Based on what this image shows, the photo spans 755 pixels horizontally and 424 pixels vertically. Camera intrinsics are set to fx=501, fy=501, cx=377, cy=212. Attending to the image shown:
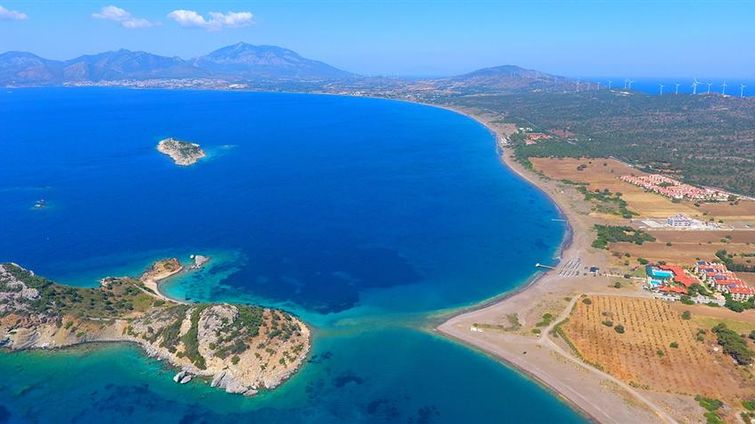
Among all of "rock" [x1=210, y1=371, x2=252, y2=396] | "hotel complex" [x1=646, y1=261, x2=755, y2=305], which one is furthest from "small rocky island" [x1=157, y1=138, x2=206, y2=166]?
"hotel complex" [x1=646, y1=261, x2=755, y2=305]

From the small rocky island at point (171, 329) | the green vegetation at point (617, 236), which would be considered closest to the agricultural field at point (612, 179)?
the green vegetation at point (617, 236)

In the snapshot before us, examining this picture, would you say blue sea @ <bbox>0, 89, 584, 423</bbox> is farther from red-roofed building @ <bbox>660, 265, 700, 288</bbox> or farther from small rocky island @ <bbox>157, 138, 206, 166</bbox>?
red-roofed building @ <bbox>660, 265, 700, 288</bbox>

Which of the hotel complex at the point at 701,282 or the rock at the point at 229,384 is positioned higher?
the hotel complex at the point at 701,282

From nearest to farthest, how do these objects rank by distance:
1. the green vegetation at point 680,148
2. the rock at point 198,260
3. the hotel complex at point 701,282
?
the hotel complex at point 701,282 → the rock at point 198,260 → the green vegetation at point 680,148

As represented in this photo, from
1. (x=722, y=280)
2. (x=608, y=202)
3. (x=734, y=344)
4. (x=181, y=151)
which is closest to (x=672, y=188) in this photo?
(x=608, y=202)

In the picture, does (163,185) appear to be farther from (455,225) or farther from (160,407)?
(160,407)

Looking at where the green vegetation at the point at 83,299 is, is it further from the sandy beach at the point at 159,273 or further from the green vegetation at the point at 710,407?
the green vegetation at the point at 710,407
